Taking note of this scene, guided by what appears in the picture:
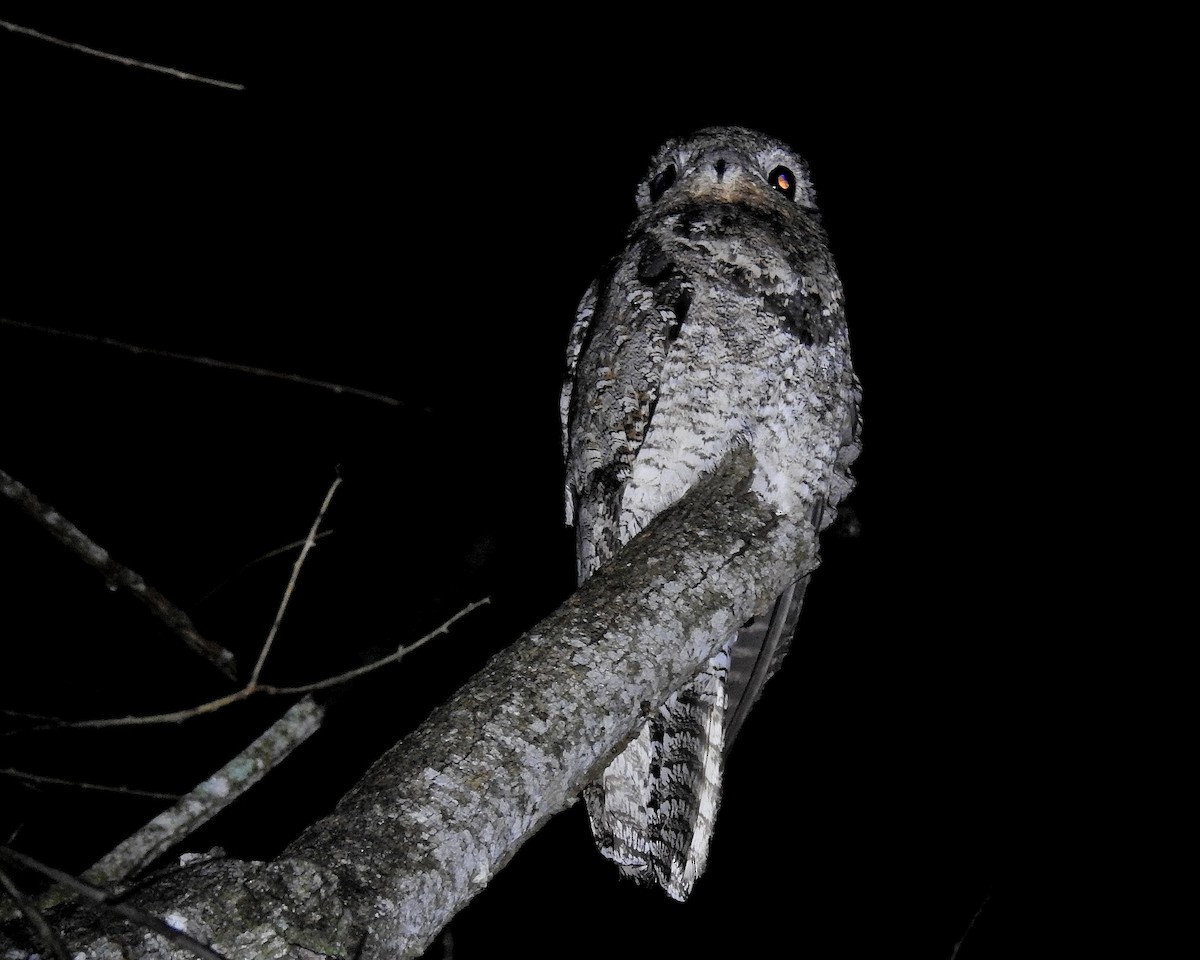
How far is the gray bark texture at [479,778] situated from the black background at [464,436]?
127 centimetres

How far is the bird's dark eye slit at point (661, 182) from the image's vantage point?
2900 mm

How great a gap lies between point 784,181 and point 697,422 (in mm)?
1283

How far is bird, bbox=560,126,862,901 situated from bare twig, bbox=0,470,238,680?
1025 mm

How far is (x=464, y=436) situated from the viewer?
3791mm

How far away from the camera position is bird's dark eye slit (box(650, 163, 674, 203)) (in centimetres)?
290

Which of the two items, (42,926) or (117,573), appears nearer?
(42,926)

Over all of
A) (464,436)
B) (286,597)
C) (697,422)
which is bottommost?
(464,436)

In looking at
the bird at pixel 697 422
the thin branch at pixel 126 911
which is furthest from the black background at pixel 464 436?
the thin branch at pixel 126 911

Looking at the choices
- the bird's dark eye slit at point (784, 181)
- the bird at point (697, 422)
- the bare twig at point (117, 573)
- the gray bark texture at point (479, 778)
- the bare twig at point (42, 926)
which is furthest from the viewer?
the bird's dark eye slit at point (784, 181)

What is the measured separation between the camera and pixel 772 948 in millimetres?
4496

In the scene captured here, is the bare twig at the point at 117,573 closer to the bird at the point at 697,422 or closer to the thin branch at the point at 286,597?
the thin branch at the point at 286,597

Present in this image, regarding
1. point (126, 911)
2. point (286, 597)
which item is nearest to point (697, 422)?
point (286, 597)

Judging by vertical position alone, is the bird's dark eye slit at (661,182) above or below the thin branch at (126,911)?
above

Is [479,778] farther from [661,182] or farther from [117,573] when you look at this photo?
[661,182]
